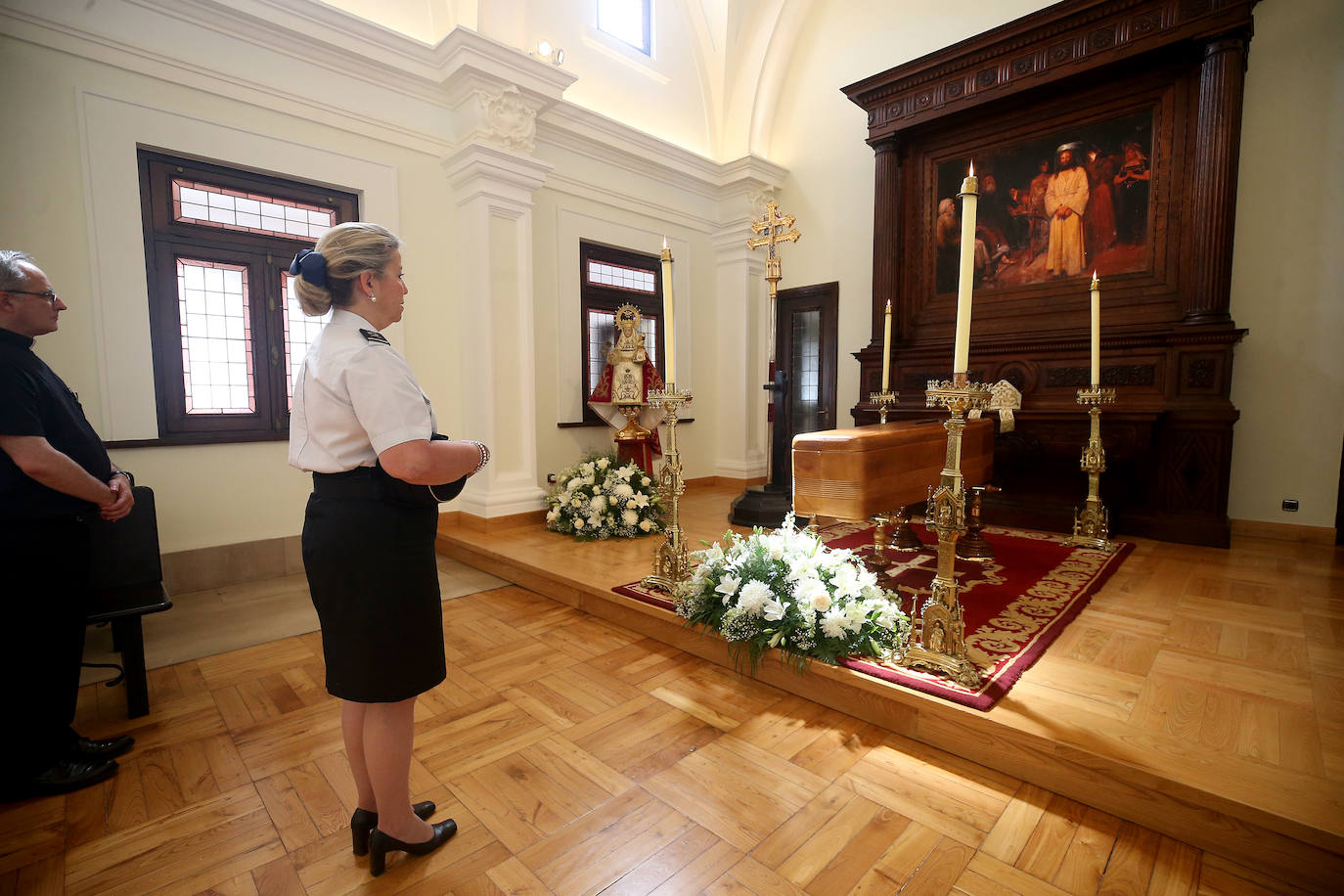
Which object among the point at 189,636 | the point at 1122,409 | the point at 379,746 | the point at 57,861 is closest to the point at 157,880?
the point at 57,861

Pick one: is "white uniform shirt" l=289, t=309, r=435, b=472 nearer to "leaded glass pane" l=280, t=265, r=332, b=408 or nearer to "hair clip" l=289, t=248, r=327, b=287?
"hair clip" l=289, t=248, r=327, b=287

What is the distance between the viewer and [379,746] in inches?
58.5

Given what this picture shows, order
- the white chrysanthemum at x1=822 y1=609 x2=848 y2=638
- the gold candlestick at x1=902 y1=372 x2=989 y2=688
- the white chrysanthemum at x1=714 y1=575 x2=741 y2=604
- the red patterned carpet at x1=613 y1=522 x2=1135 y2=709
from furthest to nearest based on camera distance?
1. the white chrysanthemum at x1=714 y1=575 x2=741 y2=604
2. the white chrysanthemum at x1=822 y1=609 x2=848 y2=638
3. the red patterned carpet at x1=613 y1=522 x2=1135 y2=709
4. the gold candlestick at x1=902 y1=372 x2=989 y2=688

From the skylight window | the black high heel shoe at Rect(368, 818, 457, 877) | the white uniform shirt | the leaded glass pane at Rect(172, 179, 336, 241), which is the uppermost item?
the skylight window

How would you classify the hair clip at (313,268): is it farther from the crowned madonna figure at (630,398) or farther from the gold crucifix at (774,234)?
the crowned madonna figure at (630,398)

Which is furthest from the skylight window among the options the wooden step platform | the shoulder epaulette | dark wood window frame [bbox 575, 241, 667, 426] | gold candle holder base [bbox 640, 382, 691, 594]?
the shoulder epaulette

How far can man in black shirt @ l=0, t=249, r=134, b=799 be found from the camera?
187 centimetres

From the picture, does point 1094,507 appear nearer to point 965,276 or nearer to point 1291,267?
point 1291,267

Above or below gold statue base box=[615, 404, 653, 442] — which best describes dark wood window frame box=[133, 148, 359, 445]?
above

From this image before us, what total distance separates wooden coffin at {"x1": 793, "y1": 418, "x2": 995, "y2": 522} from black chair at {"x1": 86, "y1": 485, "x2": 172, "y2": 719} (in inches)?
100

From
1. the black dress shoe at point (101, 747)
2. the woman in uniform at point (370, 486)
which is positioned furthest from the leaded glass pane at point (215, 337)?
the woman in uniform at point (370, 486)

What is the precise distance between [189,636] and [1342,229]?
7.53m

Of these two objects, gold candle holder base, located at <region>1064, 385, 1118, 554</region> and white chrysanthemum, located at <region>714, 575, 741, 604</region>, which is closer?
white chrysanthemum, located at <region>714, 575, 741, 604</region>

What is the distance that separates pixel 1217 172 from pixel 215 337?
6.99 m
